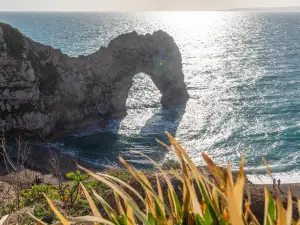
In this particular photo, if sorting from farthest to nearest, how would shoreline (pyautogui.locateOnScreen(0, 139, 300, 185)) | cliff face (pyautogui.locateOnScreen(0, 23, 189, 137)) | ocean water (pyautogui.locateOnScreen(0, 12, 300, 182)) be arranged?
cliff face (pyautogui.locateOnScreen(0, 23, 189, 137))
ocean water (pyautogui.locateOnScreen(0, 12, 300, 182))
shoreline (pyautogui.locateOnScreen(0, 139, 300, 185))

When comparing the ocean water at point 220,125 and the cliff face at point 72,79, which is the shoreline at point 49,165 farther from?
the cliff face at point 72,79

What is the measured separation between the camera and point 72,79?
138 feet

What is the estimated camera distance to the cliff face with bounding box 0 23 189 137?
1432 inches

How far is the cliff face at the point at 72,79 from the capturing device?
36375mm

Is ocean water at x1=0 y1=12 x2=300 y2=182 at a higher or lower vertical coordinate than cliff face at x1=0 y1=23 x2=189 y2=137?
lower

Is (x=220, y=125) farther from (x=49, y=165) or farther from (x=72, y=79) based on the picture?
Result: (x=49, y=165)

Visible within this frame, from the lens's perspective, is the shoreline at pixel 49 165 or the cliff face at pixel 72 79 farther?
the cliff face at pixel 72 79

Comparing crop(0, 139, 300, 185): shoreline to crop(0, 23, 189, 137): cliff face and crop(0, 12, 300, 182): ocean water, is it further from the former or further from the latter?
crop(0, 23, 189, 137): cliff face

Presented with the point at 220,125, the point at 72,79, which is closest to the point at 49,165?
the point at 72,79

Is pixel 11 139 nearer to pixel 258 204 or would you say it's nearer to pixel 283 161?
pixel 283 161

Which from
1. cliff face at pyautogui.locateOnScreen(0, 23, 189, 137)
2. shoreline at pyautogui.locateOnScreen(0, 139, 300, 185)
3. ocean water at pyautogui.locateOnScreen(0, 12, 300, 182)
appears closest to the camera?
shoreline at pyautogui.locateOnScreen(0, 139, 300, 185)

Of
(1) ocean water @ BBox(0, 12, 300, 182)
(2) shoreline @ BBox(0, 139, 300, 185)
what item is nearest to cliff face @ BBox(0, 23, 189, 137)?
(1) ocean water @ BBox(0, 12, 300, 182)

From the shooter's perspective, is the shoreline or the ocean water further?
the ocean water

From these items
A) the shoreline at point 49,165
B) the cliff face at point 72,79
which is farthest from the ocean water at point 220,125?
the cliff face at point 72,79
